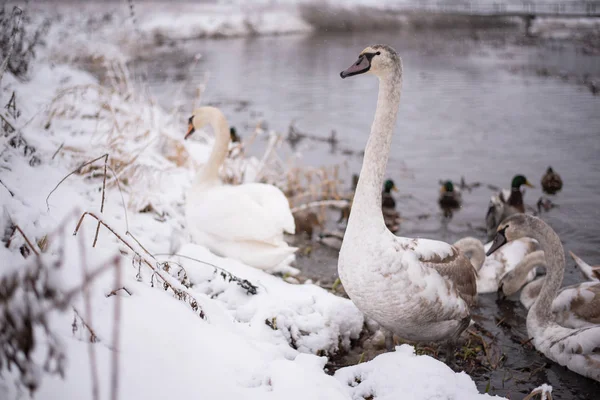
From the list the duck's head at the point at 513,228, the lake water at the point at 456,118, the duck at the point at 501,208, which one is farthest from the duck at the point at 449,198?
the duck's head at the point at 513,228

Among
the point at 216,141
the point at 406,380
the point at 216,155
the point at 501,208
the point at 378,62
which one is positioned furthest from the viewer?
the point at 501,208

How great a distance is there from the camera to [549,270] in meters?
4.70

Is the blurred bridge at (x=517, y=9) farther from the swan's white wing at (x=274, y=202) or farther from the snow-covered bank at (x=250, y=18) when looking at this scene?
the swan's white wing at (x=274, y=202)

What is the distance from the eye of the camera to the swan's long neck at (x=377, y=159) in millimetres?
3555

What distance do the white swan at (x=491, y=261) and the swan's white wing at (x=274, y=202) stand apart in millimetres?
1998

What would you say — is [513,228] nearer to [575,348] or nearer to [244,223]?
[575,348]

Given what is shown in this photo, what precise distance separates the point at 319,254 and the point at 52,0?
40149 mm

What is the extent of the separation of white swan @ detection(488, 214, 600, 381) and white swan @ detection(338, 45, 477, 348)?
0.99 metres

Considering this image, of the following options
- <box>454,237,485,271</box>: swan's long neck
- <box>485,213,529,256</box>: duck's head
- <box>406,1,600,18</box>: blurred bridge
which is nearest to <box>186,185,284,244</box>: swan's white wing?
<box>485,213,529,256</box>: duck's head

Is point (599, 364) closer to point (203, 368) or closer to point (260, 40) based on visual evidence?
point (203, 368)

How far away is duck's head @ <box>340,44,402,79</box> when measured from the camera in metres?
3.66

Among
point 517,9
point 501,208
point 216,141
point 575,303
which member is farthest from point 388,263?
point 517,9

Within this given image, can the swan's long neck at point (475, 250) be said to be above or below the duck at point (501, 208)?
below

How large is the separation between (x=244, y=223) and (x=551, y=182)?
590cm
